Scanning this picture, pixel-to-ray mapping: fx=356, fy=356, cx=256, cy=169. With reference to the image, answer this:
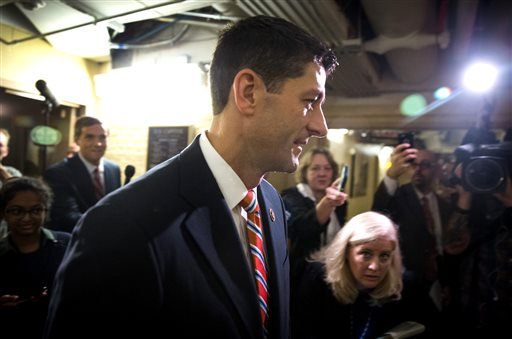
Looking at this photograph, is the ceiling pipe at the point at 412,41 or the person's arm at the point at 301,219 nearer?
the person's arm at the point at 301,219

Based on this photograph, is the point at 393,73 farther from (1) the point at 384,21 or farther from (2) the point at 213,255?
(2) the point at 213,255

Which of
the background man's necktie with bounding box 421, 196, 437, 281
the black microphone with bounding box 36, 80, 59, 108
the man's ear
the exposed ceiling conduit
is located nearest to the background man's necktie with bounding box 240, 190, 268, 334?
the man's ear

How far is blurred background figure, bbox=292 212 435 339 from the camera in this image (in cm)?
153

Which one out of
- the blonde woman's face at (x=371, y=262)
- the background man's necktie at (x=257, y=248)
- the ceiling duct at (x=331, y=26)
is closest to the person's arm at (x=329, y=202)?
the blonde woman's face at (x=371, y=262)

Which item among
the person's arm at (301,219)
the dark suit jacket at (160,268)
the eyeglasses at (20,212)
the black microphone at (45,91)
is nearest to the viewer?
the dark suit jacket at (160,268)

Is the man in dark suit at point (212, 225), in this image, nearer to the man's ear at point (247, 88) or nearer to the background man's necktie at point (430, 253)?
the man's ear at point (247, 88)

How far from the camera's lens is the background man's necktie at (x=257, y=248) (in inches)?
32.3

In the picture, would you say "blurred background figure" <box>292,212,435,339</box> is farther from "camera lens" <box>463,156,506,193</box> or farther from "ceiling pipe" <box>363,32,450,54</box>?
"ceiling pipe" <box>363,32,450,54</box>

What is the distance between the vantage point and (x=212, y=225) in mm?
747

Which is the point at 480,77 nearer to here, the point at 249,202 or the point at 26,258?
the point at 249,202

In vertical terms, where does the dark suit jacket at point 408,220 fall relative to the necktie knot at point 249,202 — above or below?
below

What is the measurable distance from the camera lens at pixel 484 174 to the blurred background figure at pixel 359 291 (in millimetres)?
418

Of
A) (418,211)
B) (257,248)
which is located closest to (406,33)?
(418,211)

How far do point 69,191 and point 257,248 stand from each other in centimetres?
192
